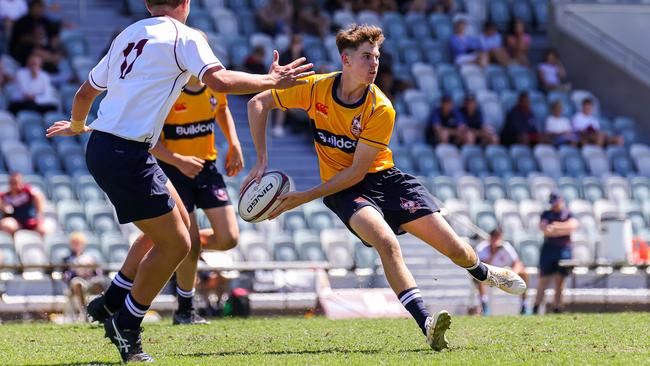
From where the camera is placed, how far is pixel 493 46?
21688 mm

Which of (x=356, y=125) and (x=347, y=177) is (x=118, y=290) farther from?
(x=356, y=125)

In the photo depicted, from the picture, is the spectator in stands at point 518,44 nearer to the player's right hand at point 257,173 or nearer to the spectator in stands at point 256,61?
the spectator in stands at point 256,61

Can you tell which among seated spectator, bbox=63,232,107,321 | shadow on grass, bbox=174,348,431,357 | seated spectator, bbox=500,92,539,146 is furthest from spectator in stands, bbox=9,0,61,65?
shadow on grass, bbox=174,348,431,357

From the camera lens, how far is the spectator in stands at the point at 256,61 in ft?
60.2

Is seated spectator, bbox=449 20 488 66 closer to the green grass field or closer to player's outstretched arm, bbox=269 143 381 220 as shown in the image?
the green grass field

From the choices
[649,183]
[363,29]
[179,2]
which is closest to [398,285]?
[363,29]

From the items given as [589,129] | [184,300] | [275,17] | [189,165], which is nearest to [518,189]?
[589,129]

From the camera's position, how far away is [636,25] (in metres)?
22.4

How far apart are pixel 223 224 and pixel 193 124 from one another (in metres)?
0.82

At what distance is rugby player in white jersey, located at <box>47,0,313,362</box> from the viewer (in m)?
7.10

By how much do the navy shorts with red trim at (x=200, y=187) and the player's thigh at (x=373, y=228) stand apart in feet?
6.72

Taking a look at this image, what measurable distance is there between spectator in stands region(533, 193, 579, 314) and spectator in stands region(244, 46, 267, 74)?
4.79 m

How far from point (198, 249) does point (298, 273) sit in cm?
519

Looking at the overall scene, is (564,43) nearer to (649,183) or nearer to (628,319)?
(649,183)
